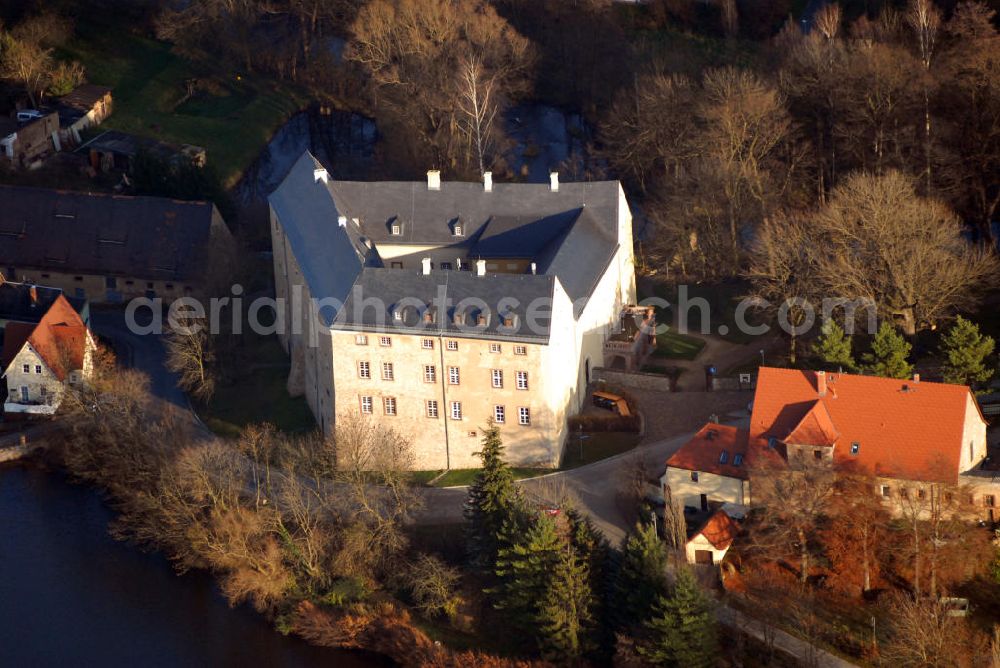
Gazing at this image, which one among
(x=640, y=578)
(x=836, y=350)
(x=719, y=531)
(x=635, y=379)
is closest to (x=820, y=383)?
(x=836, y=350)

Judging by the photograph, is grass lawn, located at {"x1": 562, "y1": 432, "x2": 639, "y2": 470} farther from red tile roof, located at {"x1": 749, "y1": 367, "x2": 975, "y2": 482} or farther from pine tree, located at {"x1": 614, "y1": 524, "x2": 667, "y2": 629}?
pine tree, located at {"x1": 614, "y1": 524, "x2": 667, "y2": 629}

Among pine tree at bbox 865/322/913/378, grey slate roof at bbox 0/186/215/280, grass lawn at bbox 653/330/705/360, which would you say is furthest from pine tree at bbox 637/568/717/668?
grey slate roof at bbox 0/186/215/280

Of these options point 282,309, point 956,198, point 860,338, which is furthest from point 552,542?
point 956,198

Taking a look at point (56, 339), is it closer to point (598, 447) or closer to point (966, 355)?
point (598, 447)

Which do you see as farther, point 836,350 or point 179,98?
point 179,98

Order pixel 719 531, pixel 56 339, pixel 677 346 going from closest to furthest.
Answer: pixel 719 531 < pixel 677 346 < pixel 56 339

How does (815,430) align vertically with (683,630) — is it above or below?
above

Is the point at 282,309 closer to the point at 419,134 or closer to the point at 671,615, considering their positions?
the point at 419,134
